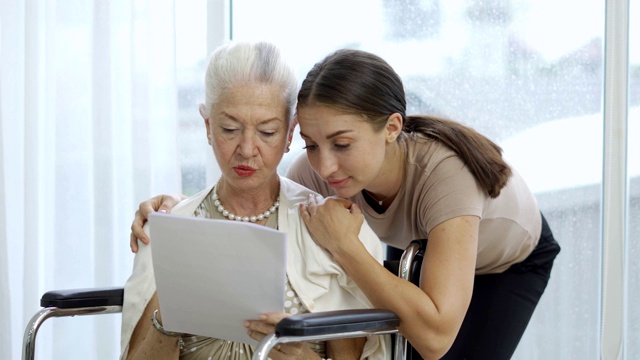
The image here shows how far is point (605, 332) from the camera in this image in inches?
127

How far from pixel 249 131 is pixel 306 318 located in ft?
A: 1.50

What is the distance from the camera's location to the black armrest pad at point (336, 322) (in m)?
1.50

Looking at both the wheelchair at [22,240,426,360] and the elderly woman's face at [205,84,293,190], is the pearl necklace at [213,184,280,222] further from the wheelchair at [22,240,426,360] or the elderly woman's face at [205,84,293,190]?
the wheelchair at [22,240,426,360]

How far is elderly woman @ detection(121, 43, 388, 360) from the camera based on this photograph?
5.97 ft

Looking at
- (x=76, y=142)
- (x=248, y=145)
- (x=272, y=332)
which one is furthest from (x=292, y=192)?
(x=76, y=142)

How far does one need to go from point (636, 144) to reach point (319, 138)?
5.72ft

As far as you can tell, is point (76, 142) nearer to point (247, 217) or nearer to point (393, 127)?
point (247, 217)

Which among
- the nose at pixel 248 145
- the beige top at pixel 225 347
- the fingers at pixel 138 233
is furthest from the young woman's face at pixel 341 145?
the fingers at pixel 138 233

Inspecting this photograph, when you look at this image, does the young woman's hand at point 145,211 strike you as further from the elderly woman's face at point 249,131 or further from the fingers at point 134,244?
the elderly woman's face at point 249,131

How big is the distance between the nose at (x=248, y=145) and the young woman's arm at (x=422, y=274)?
0.17 metres

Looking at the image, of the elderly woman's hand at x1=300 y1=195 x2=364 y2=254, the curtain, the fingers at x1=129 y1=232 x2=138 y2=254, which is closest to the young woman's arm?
the elderly woman's hand at x1=300 y1=195 x2=364 y2=254

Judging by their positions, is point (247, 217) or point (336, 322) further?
point (247, 217)

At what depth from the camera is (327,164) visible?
1.85 m

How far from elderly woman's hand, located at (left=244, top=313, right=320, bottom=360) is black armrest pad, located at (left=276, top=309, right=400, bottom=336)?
0.09 m
